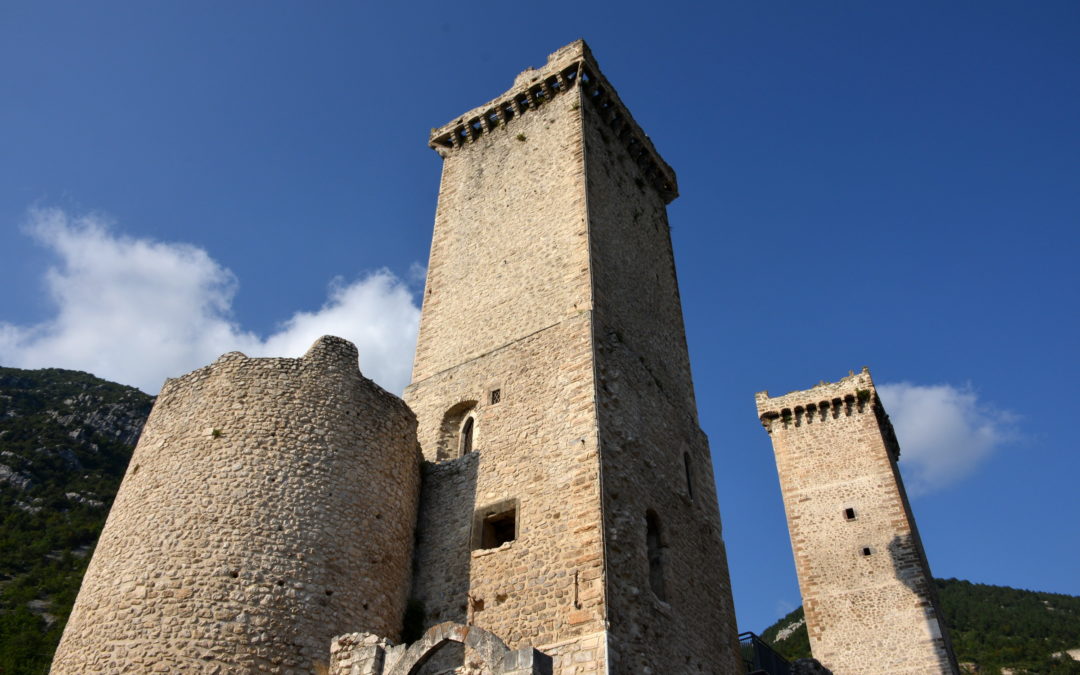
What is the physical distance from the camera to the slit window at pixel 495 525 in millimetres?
11518

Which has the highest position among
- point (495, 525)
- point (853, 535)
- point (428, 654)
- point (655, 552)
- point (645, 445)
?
point (853, 535)

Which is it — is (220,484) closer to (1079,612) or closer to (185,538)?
(185,538)

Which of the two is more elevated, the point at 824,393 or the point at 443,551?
the point at 824,393

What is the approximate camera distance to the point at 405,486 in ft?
40.1

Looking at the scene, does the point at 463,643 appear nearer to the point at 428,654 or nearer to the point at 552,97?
the point at 428,654

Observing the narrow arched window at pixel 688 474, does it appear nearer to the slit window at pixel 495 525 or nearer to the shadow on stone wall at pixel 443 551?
the slit window at pixel 495 525

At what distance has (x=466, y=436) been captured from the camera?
13.5 metres

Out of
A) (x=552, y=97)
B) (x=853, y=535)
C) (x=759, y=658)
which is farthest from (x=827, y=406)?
(x=552, y=97)

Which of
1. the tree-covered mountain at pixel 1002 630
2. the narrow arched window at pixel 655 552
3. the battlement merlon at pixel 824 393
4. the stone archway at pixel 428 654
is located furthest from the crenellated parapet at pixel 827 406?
Result: the tree-covered mountain at pixel 1002 630

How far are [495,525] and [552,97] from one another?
986 cm

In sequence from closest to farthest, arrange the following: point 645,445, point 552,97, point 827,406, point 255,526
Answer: point 255,526 → point 645,445 → point 552,97 → point 827,406

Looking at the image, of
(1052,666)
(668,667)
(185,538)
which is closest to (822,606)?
(668,667)

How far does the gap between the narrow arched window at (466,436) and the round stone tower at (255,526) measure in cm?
93

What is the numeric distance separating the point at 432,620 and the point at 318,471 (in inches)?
104
